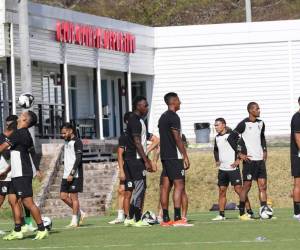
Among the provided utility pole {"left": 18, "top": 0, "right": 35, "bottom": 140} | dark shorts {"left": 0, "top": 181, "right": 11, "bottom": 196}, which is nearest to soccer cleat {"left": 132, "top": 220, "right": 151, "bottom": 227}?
dark shorts {"left": 0, "top": 181, "right": 11, "bottom": 196}

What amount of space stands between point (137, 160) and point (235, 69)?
26039 mm

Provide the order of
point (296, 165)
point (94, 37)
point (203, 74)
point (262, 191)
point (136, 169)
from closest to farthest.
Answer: point (296, 165)
point (136, 169)
point (262, 191)
point (94, 37)
point (203, 74)

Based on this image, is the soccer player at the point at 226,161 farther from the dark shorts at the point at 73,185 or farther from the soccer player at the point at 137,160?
the dark shorts at the point at 73,185

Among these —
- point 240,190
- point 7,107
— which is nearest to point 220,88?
point 7,107

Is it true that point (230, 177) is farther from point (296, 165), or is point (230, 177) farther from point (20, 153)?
point (20, 153)

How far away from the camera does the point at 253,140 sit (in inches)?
878

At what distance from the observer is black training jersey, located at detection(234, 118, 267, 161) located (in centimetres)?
2230

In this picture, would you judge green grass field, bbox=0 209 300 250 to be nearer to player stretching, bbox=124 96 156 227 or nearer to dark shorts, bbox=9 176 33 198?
player stretching, bbox=124 96 156 227

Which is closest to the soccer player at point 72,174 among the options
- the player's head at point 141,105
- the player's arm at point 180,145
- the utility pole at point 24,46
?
the player's head at point 141,105

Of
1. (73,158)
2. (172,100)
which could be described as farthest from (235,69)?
(172,100)

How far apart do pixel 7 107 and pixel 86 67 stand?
5234mm

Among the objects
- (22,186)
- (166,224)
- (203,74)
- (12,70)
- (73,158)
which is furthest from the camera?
(203,74)

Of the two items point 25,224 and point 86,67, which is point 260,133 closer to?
point 25,224

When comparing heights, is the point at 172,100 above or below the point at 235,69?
below
